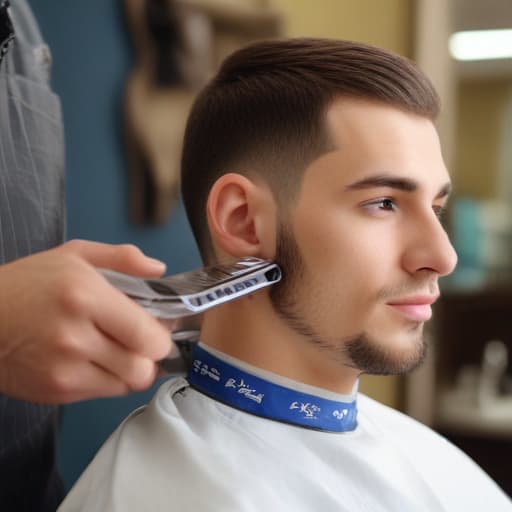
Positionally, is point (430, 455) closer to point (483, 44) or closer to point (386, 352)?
point (386, 352)

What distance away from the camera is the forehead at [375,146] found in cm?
89

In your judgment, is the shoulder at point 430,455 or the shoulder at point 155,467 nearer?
the shoulder at point 155,467

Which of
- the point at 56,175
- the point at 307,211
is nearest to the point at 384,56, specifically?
the point at 307,211

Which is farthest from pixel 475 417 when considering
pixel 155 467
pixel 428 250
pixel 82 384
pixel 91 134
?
pixel 82 384

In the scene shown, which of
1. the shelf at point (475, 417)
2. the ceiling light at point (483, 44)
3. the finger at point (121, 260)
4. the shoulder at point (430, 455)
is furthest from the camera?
the ceiling light at point (483, 44)

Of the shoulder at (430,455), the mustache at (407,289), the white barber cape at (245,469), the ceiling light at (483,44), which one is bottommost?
the shoulder at (430,455)

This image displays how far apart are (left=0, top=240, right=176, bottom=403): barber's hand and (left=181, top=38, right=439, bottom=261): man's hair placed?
40cm

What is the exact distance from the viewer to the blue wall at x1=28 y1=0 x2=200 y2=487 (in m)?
1.65

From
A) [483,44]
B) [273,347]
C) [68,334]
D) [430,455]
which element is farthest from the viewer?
[483,44]

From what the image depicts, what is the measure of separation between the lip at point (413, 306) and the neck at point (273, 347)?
0.37 feet

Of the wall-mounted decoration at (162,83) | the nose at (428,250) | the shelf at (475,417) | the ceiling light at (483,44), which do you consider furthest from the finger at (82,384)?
the ceiling light at (483,44)

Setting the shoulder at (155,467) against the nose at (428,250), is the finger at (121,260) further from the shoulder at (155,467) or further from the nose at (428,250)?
the nose at (428,250)

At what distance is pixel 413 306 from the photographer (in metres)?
0.91

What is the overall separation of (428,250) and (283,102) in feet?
0.97
